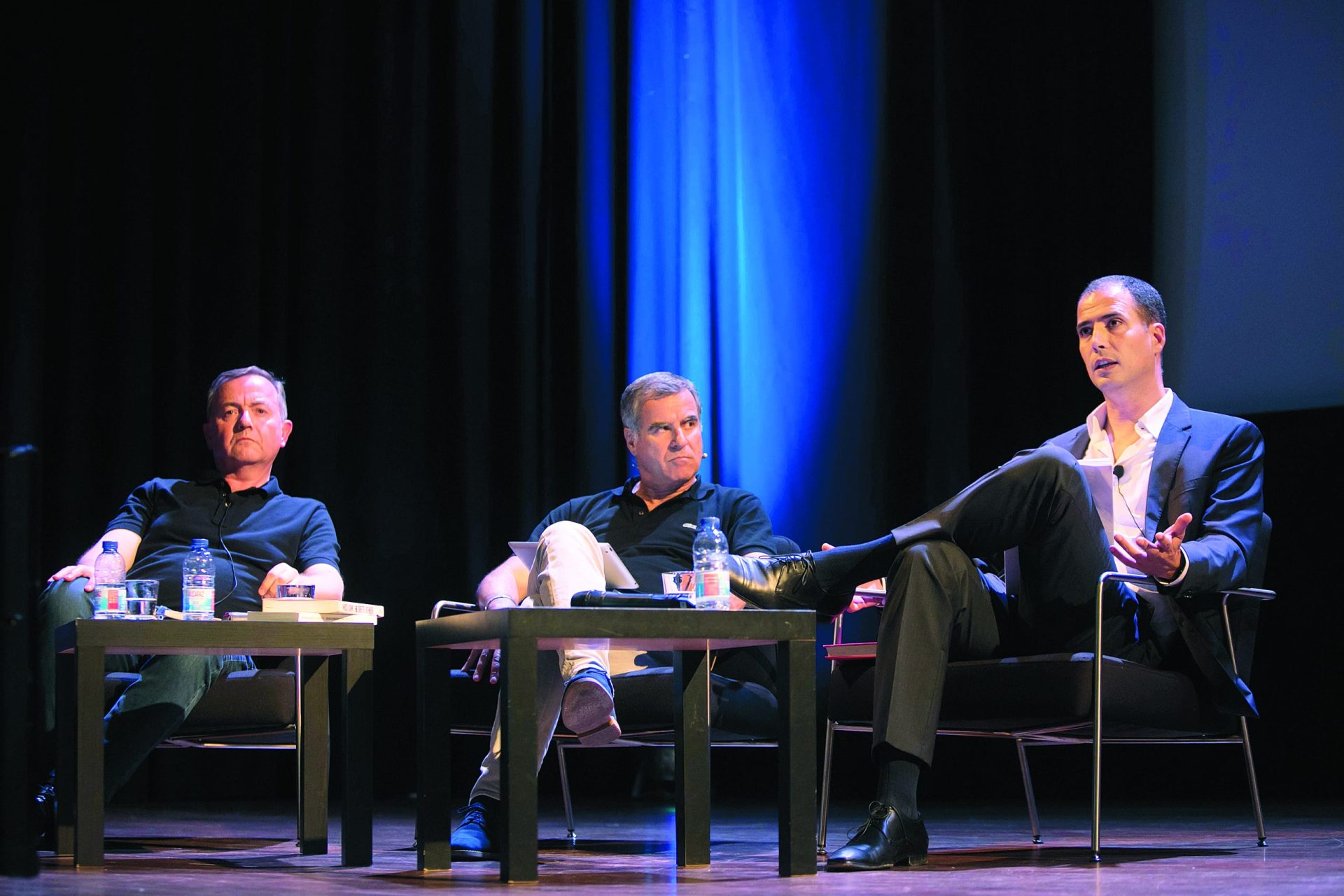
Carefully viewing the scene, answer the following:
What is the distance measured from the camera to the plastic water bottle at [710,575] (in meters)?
2.45

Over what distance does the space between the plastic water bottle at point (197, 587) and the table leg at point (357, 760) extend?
0.34m

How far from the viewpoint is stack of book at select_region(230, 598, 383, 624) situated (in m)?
2.76

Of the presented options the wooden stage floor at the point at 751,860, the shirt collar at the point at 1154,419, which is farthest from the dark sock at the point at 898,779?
the shirt collar at the point at 1154,419

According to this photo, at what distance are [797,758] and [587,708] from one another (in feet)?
1.55

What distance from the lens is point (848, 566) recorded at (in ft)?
8.68

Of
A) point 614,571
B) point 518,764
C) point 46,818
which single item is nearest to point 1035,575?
point 614,571

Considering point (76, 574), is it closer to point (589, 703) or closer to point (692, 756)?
point (589, 703)

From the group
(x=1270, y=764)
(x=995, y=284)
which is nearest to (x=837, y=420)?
(x=995, y=284)

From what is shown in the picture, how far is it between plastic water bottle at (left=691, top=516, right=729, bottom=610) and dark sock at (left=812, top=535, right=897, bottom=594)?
0.21m

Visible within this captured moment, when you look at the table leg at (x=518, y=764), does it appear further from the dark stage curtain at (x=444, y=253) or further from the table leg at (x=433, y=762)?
the dark stage curtain at (x=444, y=253)

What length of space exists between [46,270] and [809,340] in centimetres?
262

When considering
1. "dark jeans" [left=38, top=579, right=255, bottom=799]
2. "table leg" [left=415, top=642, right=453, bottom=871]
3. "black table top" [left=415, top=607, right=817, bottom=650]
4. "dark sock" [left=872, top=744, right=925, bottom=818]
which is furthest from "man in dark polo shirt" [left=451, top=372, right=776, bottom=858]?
"dark jeans" [left=38, top=579, right=255, bottom=799]

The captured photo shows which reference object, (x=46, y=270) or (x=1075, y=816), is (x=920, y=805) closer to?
(x=1075, y=816)

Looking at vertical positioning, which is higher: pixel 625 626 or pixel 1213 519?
pixel 1213 519
